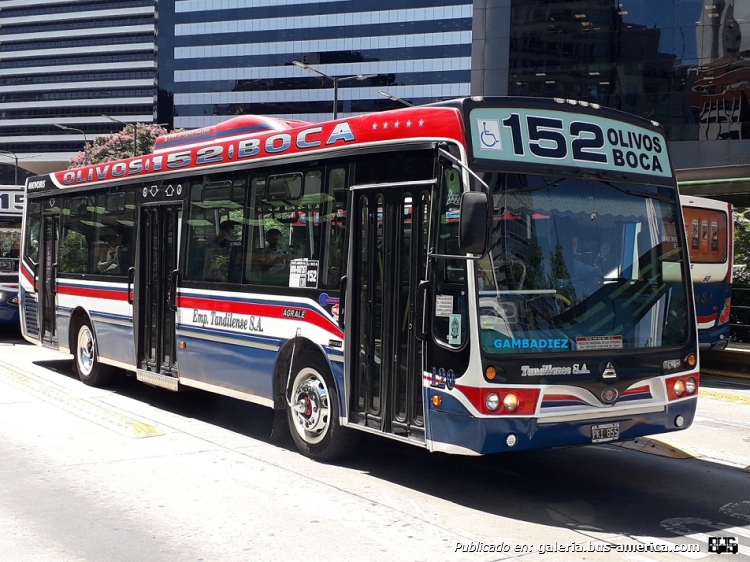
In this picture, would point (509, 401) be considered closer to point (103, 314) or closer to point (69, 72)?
point (103, 314)

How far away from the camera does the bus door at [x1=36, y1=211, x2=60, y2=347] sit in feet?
47.3

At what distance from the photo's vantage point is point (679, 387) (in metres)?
7.64

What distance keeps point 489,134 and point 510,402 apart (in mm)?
2012

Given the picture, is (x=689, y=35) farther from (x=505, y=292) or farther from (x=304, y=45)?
(x=304, y=45)

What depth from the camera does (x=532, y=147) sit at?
723cm

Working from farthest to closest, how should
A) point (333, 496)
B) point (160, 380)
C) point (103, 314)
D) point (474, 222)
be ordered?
point (103, 314), point (160, 380), point (333, 496), point (474, 222)

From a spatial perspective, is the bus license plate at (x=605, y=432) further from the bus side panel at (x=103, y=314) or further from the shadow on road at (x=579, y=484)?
the bus side panel at (x=103, y=314)

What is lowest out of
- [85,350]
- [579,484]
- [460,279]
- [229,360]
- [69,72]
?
[579,484]

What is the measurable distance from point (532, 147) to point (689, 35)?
3676 cm

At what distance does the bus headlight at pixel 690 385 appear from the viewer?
25.3 ft

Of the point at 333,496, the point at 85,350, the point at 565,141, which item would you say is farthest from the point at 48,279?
the point at 565,141

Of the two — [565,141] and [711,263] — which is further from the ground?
[565,141]

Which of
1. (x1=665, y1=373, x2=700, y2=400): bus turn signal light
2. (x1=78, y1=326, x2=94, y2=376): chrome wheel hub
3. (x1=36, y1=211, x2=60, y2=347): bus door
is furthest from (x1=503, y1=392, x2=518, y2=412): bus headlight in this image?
(x1=36, y1=211, x2=60, y2=347): bus door

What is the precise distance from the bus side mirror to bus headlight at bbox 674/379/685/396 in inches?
87.5
